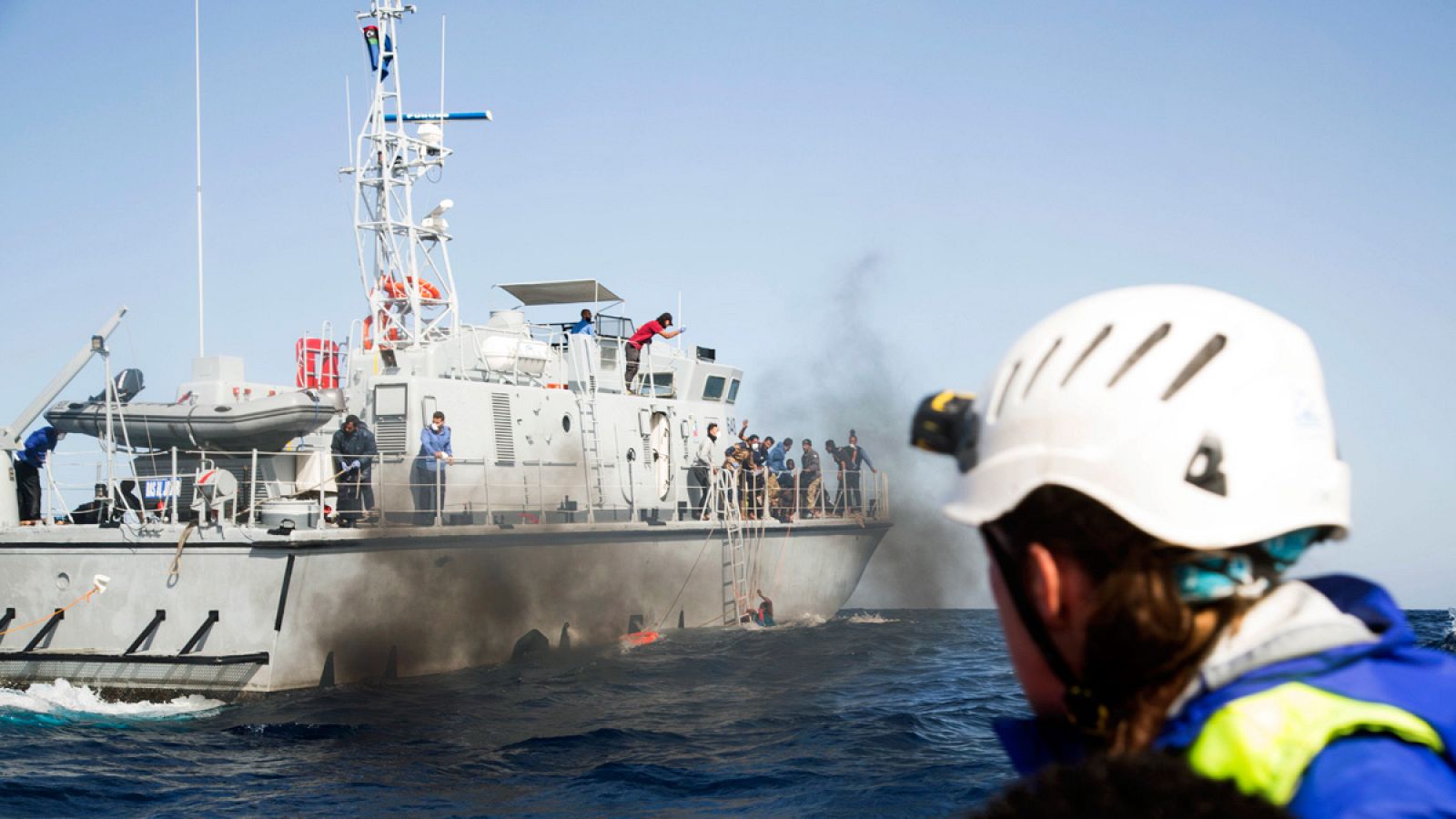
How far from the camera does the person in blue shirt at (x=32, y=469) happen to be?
1231 centimetres

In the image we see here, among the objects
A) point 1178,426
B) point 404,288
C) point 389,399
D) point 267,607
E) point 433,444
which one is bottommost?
point 267,607

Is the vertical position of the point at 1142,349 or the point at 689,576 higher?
the point at 1142,349

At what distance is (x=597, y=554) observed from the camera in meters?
14.3

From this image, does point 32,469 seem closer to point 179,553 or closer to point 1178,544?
point 179,553

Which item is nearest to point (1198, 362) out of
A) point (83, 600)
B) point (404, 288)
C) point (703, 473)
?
point (83, 600)

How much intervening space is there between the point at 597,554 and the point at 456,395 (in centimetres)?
247

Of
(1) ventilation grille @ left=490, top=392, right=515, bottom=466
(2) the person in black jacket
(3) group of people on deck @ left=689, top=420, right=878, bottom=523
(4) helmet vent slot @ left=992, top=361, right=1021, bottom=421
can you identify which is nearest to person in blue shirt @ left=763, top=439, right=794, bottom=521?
(3) group of people on deck @ left=689, top=420, right=878, bottom=523

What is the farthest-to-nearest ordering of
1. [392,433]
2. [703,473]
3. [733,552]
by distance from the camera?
[703,473] → [733,552] → [392,433]

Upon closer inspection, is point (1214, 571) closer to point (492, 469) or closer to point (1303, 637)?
point (1303, 637)

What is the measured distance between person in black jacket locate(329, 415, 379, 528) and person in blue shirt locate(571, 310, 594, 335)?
5.03 m

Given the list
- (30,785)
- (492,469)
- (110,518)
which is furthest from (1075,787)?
(492,469)

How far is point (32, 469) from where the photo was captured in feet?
40.7

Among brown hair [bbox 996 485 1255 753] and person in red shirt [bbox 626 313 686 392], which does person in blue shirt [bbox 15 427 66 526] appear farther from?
brown hair [bbox 996 485 1255 753]

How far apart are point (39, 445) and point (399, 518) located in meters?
3.77
